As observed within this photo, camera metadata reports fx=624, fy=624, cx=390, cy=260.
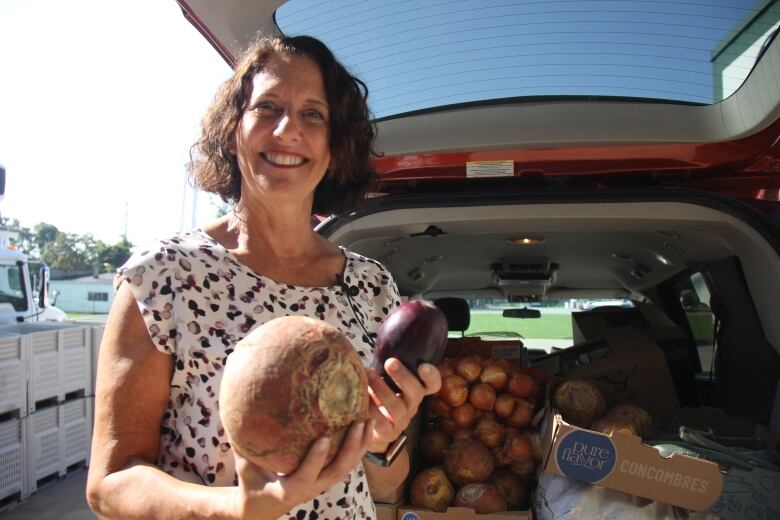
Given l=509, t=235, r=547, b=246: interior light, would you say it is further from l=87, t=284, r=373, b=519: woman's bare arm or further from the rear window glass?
l=87, t=284, r=373, b=519: woman's bare arm

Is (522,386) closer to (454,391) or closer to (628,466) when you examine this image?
(454,391)

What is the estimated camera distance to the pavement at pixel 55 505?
5879 mm

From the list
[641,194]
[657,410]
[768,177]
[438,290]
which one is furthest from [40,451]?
[768,177]

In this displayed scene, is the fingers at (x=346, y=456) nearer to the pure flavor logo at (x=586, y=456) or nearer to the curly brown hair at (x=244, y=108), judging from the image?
the curly brown hair at (x=244, y=108)

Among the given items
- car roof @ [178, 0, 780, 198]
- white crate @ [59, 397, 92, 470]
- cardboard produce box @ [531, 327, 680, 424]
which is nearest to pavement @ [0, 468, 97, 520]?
white crate @ [59, 397, 92, 470]

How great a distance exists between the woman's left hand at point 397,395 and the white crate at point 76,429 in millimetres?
6632

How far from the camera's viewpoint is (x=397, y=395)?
4.10ft

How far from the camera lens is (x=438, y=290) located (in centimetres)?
653

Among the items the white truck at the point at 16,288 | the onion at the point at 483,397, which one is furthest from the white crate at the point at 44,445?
the onion at the point at 483,397

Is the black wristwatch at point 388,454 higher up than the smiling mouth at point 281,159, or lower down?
lower down

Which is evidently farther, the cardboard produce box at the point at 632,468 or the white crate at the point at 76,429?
the white crate at the point at 76,429

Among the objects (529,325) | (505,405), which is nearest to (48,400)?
(505,405)

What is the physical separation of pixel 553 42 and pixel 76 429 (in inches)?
270

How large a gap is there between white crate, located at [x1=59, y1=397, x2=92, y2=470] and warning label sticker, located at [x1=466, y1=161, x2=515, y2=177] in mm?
6040
